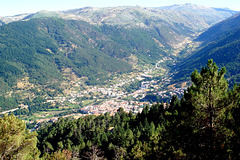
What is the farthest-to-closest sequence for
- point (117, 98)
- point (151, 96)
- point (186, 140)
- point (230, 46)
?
point (230, 46)
point (117, 98)
point (151, 96)
point (186, 140)

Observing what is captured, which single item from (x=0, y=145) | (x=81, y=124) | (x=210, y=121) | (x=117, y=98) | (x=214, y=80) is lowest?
(x=117, y=98)

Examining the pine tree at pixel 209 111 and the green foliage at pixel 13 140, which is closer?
the pine tree at pixel 209 111

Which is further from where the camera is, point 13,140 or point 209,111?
point 13,140

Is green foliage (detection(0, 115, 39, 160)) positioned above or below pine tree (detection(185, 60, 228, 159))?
below

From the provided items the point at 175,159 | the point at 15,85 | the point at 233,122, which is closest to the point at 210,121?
the point at 233,122

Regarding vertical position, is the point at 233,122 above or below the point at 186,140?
above

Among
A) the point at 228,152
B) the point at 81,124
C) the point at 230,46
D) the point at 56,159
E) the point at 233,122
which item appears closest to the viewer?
the point at 228,152

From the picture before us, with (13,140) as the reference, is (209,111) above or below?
above

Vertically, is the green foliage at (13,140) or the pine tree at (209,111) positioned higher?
the pine tree at (209,111)

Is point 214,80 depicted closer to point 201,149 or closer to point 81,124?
point 201,149

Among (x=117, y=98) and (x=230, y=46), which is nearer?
(x=117, y=98)

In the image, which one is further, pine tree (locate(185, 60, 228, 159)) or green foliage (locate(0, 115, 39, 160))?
green foliage (locate(0, 115, 39, 160))
